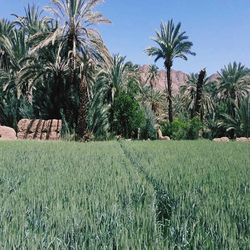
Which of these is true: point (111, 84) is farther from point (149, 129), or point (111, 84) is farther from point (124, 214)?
point (124, 214)

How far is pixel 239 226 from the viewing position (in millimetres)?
3016

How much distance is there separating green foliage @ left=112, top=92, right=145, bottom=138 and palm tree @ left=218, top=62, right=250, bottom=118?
12506 millimetres

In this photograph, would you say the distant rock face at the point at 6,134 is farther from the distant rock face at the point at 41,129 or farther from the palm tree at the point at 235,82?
the palm tree at the point at 235,82

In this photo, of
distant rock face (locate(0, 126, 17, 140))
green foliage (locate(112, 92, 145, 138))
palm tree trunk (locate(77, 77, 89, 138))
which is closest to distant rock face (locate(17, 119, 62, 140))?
distant rock face (locate(0, 126, 17, 140))

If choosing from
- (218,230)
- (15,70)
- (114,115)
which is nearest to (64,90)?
(114,115)

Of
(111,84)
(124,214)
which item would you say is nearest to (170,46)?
(111,84)

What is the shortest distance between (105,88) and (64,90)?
5.22 meters

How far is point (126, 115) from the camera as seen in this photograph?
26.5 metres

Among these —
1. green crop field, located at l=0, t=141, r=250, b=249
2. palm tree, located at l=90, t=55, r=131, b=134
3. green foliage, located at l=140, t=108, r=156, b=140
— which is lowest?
green crop field, located at l=0, t=141, r=250, b=249

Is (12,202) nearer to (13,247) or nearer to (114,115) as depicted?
(13,247)

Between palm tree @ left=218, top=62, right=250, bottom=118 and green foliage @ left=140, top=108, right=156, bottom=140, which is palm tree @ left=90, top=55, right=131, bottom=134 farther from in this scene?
palm tree @ left=218, top=62, right=250, bottom=118

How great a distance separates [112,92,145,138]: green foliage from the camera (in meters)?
26.5

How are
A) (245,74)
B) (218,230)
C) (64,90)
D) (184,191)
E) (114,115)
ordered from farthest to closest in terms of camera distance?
(245,74), (114,115), (64,90), (184,191), (218,230)

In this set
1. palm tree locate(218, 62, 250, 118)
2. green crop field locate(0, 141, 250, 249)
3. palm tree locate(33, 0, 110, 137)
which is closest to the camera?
green crop field locate(0, 141, 250, 249)
